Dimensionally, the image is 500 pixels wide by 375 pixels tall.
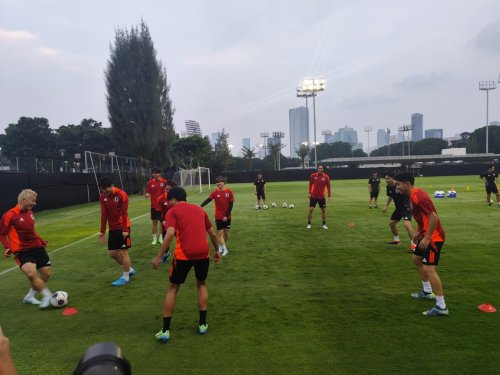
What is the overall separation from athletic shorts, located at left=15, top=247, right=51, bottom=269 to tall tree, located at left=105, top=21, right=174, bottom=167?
134 ft

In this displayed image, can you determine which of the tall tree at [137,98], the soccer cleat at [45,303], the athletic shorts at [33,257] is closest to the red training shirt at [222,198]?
the athletic shorts at [33,257]

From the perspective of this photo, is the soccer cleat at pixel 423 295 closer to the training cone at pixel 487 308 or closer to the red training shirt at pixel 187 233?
the training cone at pixel 487 308

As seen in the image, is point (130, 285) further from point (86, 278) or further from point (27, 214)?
point (27, 214)

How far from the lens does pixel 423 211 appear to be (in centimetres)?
551

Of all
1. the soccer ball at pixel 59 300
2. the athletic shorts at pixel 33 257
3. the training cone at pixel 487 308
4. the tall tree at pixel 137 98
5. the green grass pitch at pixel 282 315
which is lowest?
the green grass pitch at pixel 282 315

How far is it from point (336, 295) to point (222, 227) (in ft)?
13.6

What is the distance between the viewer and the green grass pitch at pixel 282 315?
14.0 ft

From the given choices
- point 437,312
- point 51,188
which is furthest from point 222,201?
point 51,188

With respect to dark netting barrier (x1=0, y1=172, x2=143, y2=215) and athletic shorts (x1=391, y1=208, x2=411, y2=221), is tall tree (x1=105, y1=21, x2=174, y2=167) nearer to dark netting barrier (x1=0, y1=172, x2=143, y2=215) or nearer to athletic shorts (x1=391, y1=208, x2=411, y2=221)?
dark netting barrier (x1=0, y1=172, x2=143, y2=215)

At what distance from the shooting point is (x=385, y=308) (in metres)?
5.77

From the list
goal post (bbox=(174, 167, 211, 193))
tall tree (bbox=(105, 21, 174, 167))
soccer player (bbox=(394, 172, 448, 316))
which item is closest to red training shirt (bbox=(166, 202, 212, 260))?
soccer player (bbox=(394, 172, 448, 316))

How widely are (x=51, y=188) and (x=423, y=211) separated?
79.7 feet

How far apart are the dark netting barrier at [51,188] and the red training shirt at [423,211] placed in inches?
765

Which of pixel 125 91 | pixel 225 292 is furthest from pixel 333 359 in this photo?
pixel 125 91
